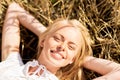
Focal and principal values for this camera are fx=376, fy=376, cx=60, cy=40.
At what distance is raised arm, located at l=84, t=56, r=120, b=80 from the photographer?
5.91 ft

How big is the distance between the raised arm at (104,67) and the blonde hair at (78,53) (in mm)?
42

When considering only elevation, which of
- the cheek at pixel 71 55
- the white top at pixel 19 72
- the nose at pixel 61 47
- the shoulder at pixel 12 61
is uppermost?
the nose at pixel 61 47

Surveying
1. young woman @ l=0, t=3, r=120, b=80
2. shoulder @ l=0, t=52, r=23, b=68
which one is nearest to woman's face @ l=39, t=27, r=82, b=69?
young woman @ l=0, t=3, r=120, b=80

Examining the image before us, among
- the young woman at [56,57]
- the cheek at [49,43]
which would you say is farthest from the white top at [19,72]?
the cheek at [49,43]

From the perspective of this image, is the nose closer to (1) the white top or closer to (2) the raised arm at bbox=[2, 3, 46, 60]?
(1) the white top

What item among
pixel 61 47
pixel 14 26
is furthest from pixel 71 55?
pixel 14 26

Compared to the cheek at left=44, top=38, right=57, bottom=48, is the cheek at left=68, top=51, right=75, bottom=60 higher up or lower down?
lower down

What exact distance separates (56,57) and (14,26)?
419mm

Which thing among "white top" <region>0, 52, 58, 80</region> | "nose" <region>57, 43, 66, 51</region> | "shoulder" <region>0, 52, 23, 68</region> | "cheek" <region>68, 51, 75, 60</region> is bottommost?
"white top" <region>0, 52, 58, 80</region>

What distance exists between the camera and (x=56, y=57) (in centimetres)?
179

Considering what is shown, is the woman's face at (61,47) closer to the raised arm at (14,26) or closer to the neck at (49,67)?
the neck at (49,67)

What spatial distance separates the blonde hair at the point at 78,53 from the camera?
192 centimetres

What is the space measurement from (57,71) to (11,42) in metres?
0.30

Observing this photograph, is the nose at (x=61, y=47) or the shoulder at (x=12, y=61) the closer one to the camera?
the nose at (x=61, y=47)
